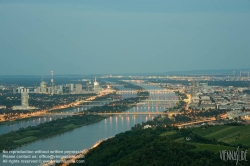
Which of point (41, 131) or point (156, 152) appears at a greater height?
point (156, 152)

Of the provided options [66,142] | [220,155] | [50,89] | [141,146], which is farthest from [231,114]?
[50,89]

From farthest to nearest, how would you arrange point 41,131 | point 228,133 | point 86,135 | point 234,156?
1. point 41,131
2. point 86,135
3. point 228,133
4. point 234,156

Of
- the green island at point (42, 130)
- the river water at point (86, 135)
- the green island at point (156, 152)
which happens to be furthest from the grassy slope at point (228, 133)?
the green island at point (42, 130)

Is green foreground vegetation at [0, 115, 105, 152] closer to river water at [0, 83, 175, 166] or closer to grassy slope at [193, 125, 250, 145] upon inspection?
river water at [0, 83, 175, 166]

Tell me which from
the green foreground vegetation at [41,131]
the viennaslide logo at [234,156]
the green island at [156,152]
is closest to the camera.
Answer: the viennaslide logo at [234,156]

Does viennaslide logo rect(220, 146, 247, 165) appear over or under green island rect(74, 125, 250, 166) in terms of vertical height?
over

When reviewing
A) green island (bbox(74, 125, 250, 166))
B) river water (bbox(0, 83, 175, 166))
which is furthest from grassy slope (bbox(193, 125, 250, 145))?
river water (bbox(0, 83, 175, 166))

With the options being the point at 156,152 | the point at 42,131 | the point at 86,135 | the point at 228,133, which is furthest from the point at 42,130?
the point at 156,152

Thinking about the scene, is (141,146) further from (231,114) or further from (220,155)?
(231,114)

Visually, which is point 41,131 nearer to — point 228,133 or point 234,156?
point 228,133

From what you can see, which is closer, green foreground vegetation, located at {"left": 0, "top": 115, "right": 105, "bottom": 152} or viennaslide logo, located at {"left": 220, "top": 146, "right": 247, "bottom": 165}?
viennaslide logo, located at {"left": 220, "top": 146, "right": 247, "bottom": 165}

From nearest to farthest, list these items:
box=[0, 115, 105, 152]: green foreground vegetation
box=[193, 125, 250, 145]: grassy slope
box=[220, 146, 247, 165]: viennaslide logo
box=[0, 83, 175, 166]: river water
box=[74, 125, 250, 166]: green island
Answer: box=[220, 146, 247, 165]: viennaslide logo < box=[74, 125, 250, 166]: green island < box=[193, 125, 250, 145]: grassy slope < box=[0, 83, 175, 166]: river water < box=[0, 115, 105, 152]: green foreground vegetation

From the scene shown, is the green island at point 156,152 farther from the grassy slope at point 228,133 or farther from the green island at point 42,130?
the green island at point 42,130
